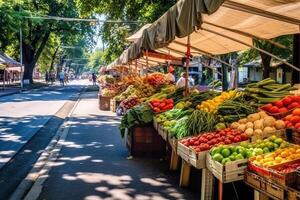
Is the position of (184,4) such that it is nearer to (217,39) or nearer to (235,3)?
(235,3)

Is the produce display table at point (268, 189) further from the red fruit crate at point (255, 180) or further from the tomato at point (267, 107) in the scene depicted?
the tomato at point (267, 107)

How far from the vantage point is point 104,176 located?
8.02 m

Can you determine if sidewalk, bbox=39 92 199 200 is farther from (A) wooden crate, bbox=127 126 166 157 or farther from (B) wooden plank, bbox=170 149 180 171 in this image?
(A) wooden crate, bbox=127 126 166 157

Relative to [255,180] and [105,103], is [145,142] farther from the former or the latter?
[105,103]

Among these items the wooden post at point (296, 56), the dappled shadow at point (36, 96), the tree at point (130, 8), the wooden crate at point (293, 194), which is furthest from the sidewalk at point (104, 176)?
the dappled shadow at point (36, 96)

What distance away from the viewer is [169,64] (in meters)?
24.5

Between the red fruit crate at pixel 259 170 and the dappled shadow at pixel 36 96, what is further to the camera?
the dappled shadow at pixel 36 96

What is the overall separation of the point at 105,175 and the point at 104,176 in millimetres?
79

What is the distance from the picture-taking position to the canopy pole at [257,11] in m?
7.49

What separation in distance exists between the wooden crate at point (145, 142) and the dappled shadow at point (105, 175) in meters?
0.34

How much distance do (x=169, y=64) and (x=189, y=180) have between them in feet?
56.3

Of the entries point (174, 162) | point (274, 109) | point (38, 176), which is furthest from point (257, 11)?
point (38, 176)

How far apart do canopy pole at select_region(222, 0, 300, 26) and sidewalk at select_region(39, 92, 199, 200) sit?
10.2 ft

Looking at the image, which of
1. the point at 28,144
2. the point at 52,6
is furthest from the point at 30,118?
the point at 52,6
